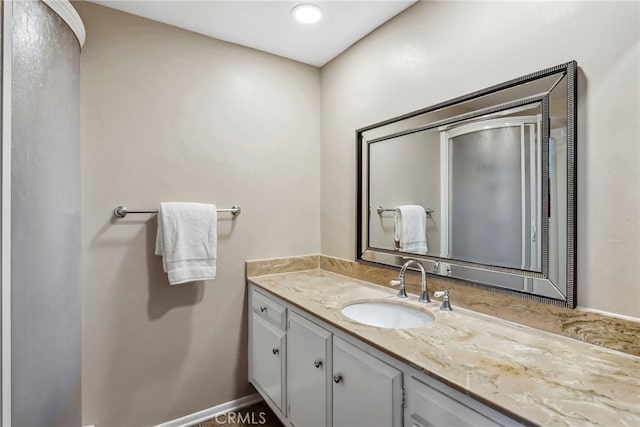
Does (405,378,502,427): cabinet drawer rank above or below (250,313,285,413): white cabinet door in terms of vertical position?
above

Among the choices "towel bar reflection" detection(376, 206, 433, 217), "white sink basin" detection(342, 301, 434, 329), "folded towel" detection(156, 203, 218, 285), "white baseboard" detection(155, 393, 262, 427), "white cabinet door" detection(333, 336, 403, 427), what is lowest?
"white baseboard" detection(155, 393, 262, 427)

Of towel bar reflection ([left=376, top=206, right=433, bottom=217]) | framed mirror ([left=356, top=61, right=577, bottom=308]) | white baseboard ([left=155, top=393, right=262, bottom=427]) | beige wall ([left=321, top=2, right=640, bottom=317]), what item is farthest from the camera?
white baseboard ([left=155, top=393, right=262, bottom=427])

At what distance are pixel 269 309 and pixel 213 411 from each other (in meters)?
0.78

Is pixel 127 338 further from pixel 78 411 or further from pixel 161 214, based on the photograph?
pixel 161 214

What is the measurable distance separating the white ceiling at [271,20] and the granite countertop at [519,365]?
1521mm

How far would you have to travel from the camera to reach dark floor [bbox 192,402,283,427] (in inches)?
75.1

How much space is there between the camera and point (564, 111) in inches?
43.1

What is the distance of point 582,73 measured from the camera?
1.07 m

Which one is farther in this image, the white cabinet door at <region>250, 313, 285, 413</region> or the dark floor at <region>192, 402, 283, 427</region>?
the dark floor at <region>192, 402, 283, 427</region>

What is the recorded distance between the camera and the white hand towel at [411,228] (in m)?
1.61

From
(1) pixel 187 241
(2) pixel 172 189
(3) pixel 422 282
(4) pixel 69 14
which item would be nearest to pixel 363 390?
(3) pixel 422 282

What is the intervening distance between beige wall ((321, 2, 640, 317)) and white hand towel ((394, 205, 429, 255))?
1.76 ft

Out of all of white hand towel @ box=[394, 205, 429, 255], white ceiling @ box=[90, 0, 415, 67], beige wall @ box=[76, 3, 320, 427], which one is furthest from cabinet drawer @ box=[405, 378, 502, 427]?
white ceiling @ box=[90, 0, 415, 67]

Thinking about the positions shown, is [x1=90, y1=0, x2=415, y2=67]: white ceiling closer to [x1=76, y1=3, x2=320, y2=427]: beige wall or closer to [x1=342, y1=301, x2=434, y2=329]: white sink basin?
[x1=76, y1=3, x2=320, y2=427]: beige wall
